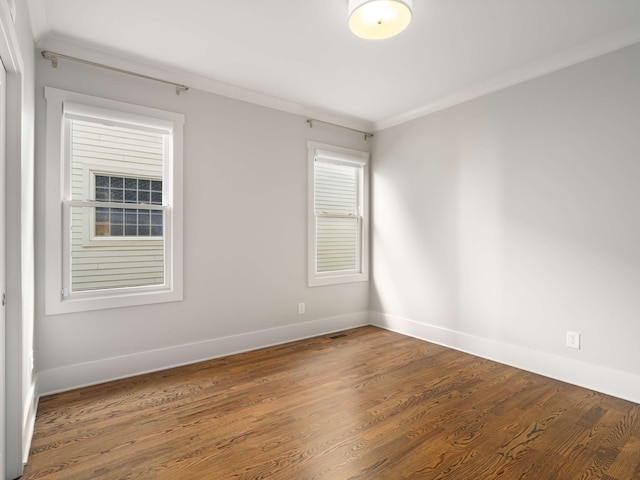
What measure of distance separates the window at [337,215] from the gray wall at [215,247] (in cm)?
14

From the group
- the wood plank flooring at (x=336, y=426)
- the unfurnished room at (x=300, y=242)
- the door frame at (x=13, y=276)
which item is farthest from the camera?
Result: the unfurnished room at (x=300, y=242)

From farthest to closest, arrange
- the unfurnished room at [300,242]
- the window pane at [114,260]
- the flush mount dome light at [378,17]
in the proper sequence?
the window pane at [114,260] → the flush mount dome light at [378,17] → the unfurnished room at [300,242]

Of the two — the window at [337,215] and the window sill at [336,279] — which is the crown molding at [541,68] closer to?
the window at [337,215]

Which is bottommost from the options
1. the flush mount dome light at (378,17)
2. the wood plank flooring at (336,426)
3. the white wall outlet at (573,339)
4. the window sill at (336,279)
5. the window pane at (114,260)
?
the wood plank flooring at (336,426)

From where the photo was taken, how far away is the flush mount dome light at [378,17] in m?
2.19

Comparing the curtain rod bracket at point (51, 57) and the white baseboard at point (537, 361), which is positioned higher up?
the curtain rod bracket at point (51, 57)

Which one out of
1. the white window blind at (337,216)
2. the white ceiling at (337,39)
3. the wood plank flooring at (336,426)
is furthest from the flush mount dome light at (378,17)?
the wood plank flooring at (336,426)

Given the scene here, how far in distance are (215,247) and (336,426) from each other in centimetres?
205

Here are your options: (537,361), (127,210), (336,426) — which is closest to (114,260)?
(127,210)

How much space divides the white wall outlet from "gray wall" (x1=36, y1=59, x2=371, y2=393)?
2427mm

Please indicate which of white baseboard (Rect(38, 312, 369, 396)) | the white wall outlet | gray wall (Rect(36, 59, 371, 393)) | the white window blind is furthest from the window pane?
the white wall outlet

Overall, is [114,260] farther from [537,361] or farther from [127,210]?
[537,361]

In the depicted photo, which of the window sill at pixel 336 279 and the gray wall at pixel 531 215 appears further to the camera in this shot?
the window sill at pixel 336 279

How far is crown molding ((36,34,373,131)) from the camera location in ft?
9.02
